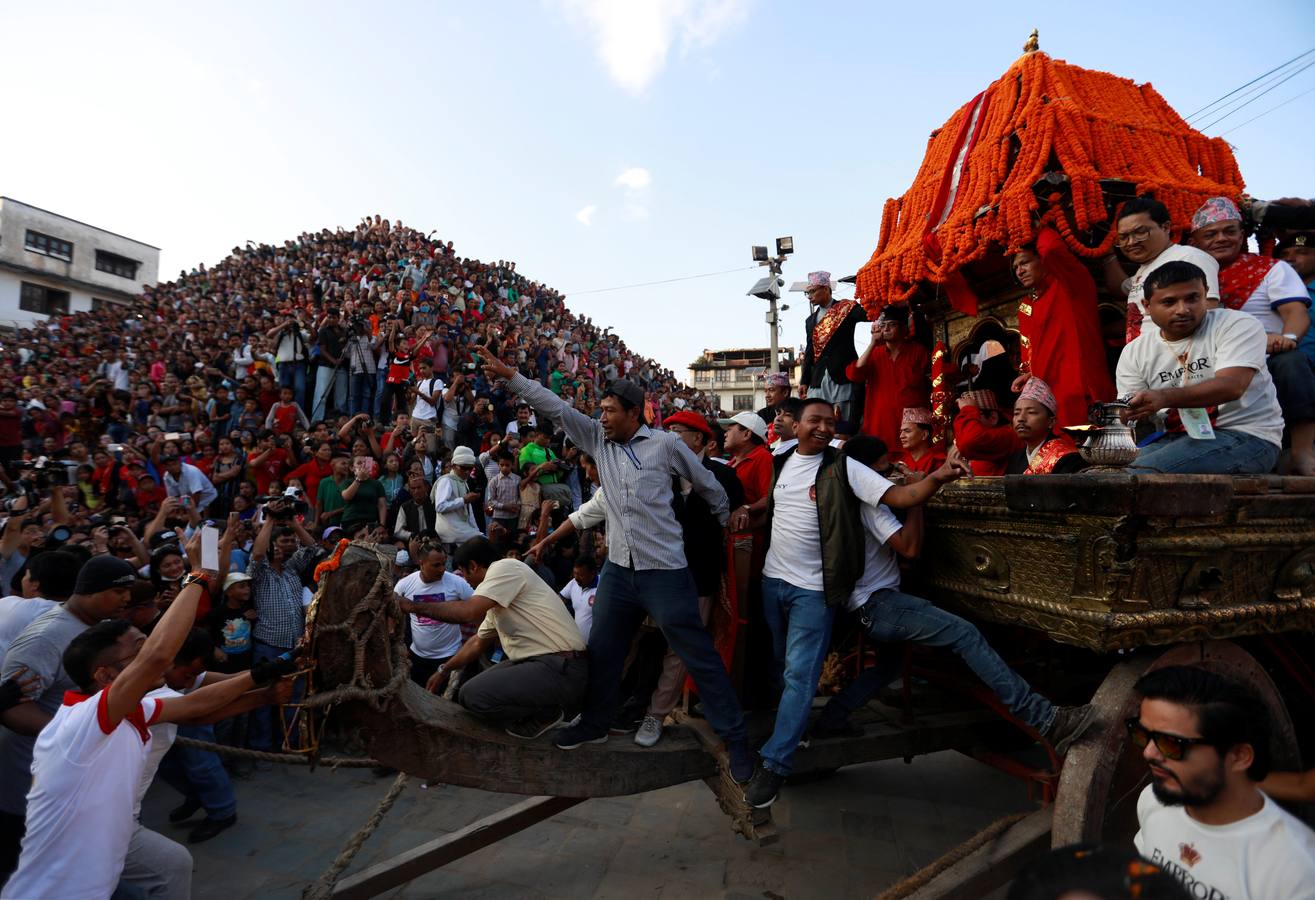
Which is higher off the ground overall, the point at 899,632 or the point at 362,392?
the point at 362,392

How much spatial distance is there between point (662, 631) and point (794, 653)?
58cm

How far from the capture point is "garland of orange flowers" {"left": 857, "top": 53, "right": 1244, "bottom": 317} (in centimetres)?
353

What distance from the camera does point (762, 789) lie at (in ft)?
9.00

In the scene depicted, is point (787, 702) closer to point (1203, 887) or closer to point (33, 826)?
point (1203, 887)

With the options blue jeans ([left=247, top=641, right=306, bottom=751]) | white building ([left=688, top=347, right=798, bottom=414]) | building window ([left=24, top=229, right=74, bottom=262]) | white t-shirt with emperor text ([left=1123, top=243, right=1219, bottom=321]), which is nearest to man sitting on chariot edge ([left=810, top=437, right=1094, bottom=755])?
white t-shirt with emperor text ([left=1123, top=243, right=1219, bottom=321])

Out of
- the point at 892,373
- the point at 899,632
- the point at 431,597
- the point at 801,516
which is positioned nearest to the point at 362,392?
the point at 431,597

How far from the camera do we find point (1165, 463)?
2586mm

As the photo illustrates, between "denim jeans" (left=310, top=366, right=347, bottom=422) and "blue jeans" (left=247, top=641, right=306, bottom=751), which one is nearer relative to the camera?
"blue jeans" (left=247, top=641, right=306, bottom=751)

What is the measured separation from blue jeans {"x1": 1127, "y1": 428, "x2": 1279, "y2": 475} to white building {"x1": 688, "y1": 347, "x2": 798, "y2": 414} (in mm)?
45657

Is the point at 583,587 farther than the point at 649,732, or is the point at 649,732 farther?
the point at 583,587

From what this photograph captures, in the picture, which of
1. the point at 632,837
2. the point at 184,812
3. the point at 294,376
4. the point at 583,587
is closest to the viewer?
the point at 632,837

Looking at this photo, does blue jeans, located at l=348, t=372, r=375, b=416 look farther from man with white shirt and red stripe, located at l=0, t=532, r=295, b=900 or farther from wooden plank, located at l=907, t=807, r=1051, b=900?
wooden plank, located at l=907, t=807, r=1051, b=900

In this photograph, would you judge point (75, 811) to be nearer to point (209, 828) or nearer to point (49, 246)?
point (209, 828)

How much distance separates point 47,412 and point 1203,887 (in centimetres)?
1412
